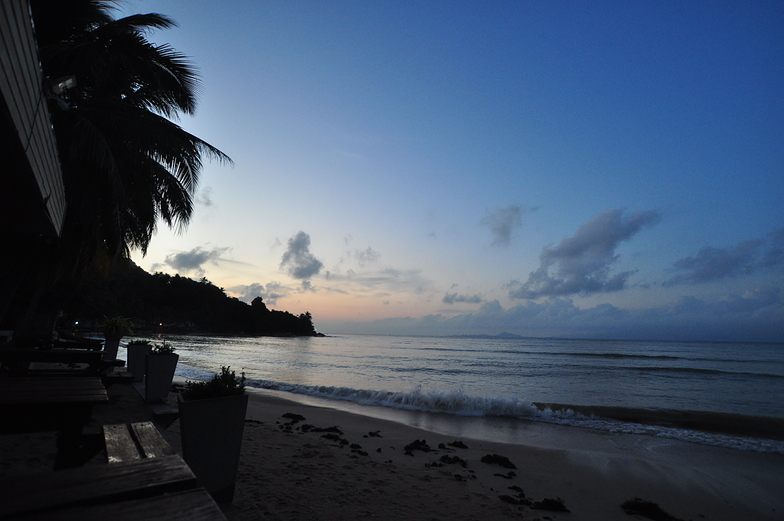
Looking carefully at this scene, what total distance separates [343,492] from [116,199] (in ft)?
27.0

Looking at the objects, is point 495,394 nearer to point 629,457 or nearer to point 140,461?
point 629,457

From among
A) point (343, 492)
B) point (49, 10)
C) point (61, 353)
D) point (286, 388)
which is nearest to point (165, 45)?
point (49, 10)

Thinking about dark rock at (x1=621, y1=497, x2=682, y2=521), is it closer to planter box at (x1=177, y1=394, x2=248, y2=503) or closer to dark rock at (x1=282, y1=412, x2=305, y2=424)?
planter box at (x1=177, y1=394, x2=248, y2=503)

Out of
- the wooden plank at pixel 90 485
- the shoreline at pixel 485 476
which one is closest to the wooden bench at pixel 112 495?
the wooden plank at pixel 90 485

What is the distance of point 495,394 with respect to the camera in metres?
15.3

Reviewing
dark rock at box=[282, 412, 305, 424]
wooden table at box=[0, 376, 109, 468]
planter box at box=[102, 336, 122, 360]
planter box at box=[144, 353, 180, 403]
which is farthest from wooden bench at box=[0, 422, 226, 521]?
planter box at box=[102, 336, 122, 360]

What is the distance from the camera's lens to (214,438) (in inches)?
130

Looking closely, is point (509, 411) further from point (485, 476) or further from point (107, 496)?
point (107, 496)

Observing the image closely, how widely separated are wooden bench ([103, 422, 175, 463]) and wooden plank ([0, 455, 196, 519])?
0.32 meters

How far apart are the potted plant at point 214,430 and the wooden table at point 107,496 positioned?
2.02m

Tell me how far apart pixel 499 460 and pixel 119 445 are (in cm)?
578

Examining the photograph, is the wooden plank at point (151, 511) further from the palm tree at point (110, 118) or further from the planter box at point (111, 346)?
the planter box at point (111, 346)

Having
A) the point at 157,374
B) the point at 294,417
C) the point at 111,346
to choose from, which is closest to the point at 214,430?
the point at 157,374

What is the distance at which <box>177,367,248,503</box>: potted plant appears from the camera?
3174mm
